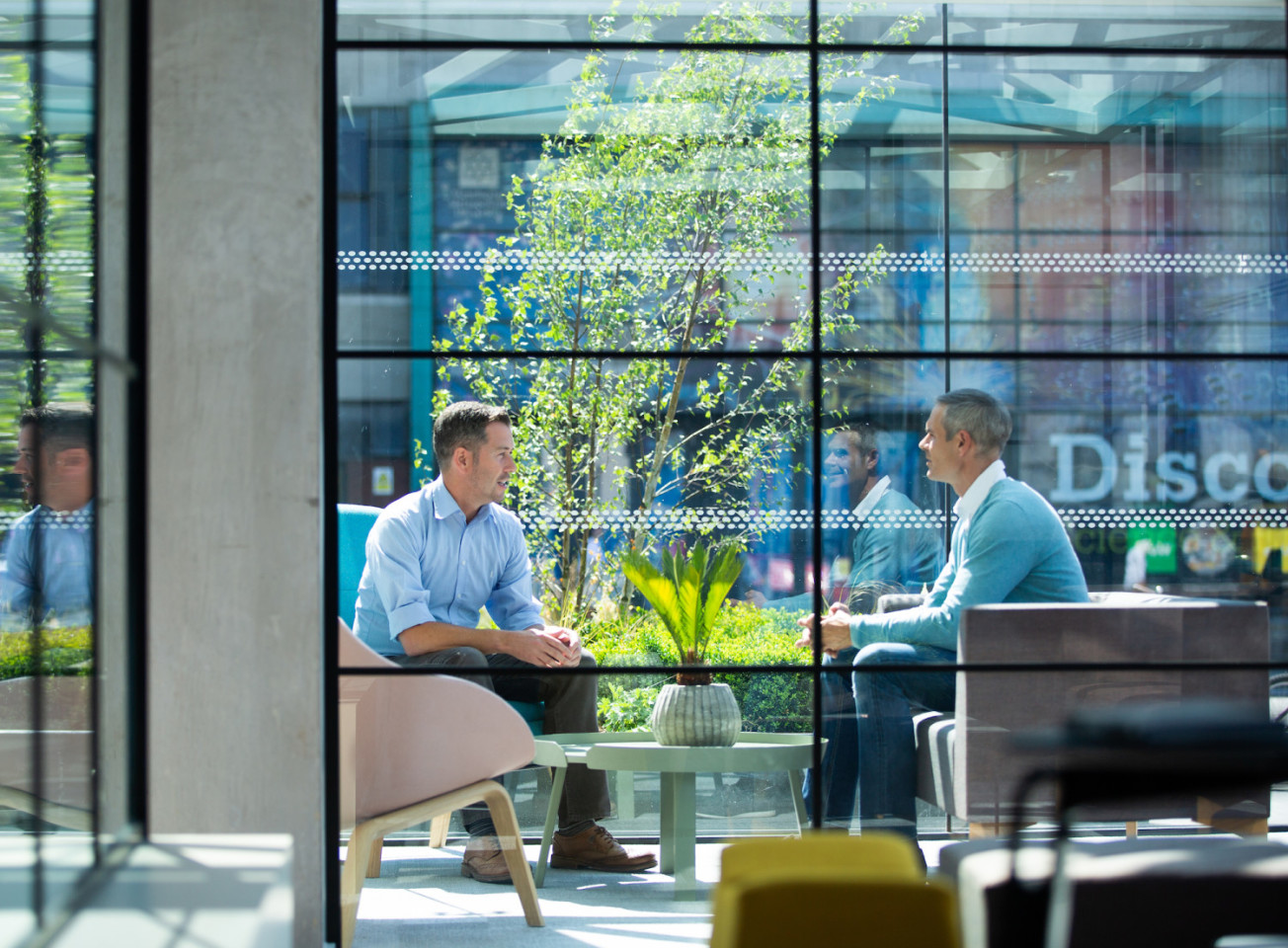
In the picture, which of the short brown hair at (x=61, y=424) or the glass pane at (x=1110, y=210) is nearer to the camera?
the short brown hair at (x=61, y=424)

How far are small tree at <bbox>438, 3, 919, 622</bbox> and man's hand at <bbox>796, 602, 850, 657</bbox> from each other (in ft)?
1.54

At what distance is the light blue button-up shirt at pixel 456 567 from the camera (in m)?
4.22

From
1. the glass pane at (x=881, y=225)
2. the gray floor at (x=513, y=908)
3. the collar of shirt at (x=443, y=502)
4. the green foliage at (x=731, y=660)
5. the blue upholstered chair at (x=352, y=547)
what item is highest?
the glass pane at (x=881, y=225)

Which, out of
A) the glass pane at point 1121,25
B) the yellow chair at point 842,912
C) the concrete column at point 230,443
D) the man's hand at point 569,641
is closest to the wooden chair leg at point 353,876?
the concrete column at point 230,443

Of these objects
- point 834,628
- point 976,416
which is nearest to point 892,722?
point 834,628

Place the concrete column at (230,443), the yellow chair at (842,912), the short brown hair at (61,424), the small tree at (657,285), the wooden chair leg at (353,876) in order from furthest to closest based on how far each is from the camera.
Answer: the small tree at (657,285) < the wooden chair leg at (353,876) < the concrete column at (230,443) < the short brown hair at (61,424) < the yellow chair at (842,912)

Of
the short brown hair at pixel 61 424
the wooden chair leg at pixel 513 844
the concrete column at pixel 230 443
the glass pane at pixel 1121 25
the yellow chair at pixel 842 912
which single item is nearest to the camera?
the yellow chair at pixel 842 912

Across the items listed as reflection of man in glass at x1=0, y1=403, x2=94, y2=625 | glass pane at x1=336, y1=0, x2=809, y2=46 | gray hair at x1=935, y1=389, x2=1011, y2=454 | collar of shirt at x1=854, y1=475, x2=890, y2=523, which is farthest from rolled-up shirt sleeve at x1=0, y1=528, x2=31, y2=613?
gray hair at x1=935, y1=389, x2=1011, y2=454

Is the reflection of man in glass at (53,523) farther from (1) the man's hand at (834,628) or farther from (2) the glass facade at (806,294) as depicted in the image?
(1) the man's hand at (834,628)

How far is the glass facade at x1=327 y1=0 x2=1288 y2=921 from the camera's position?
13.9 ft

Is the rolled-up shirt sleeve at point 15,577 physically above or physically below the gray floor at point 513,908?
above

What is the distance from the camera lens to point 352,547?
13.6 ft

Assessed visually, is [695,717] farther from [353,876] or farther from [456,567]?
[353,876]

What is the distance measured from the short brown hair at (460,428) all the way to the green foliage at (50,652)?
4.09 ft
